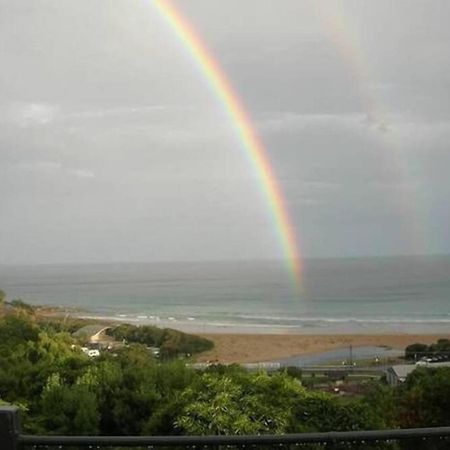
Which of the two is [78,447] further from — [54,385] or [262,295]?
[262,295]

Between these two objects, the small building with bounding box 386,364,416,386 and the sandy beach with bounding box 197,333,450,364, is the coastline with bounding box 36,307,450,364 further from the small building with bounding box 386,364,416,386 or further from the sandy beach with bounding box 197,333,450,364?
the small building with bounding box 386,364,416,386

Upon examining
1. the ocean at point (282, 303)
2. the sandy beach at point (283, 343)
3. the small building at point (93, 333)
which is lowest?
the sandy beach at point (283, 343)

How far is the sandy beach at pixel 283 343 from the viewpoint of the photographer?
133 ft

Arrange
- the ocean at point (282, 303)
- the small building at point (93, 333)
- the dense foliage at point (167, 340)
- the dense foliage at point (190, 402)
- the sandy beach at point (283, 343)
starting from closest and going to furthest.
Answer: the dense foliage at point (190, 402) < the sandy beach at point (283, 343) < the small building at point (93, 333) < the dense foliage at point (167, 340) < the ocean at point (282, 303)

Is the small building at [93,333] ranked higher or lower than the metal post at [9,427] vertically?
lower

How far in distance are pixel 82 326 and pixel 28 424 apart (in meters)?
44.5

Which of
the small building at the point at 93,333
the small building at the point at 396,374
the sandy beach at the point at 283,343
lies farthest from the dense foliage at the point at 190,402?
the small building at the point at 93,333

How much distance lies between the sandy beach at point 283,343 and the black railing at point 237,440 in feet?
114

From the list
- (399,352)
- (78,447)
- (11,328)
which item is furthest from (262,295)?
(78,447)

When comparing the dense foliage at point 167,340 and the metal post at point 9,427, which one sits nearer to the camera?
the metal post at point 9,427

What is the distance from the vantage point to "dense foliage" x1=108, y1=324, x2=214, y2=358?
141 feet

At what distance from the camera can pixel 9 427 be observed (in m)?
2.79

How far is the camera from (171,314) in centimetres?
7369

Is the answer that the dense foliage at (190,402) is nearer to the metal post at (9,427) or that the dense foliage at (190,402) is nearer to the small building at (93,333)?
the metal post at (9,427)
